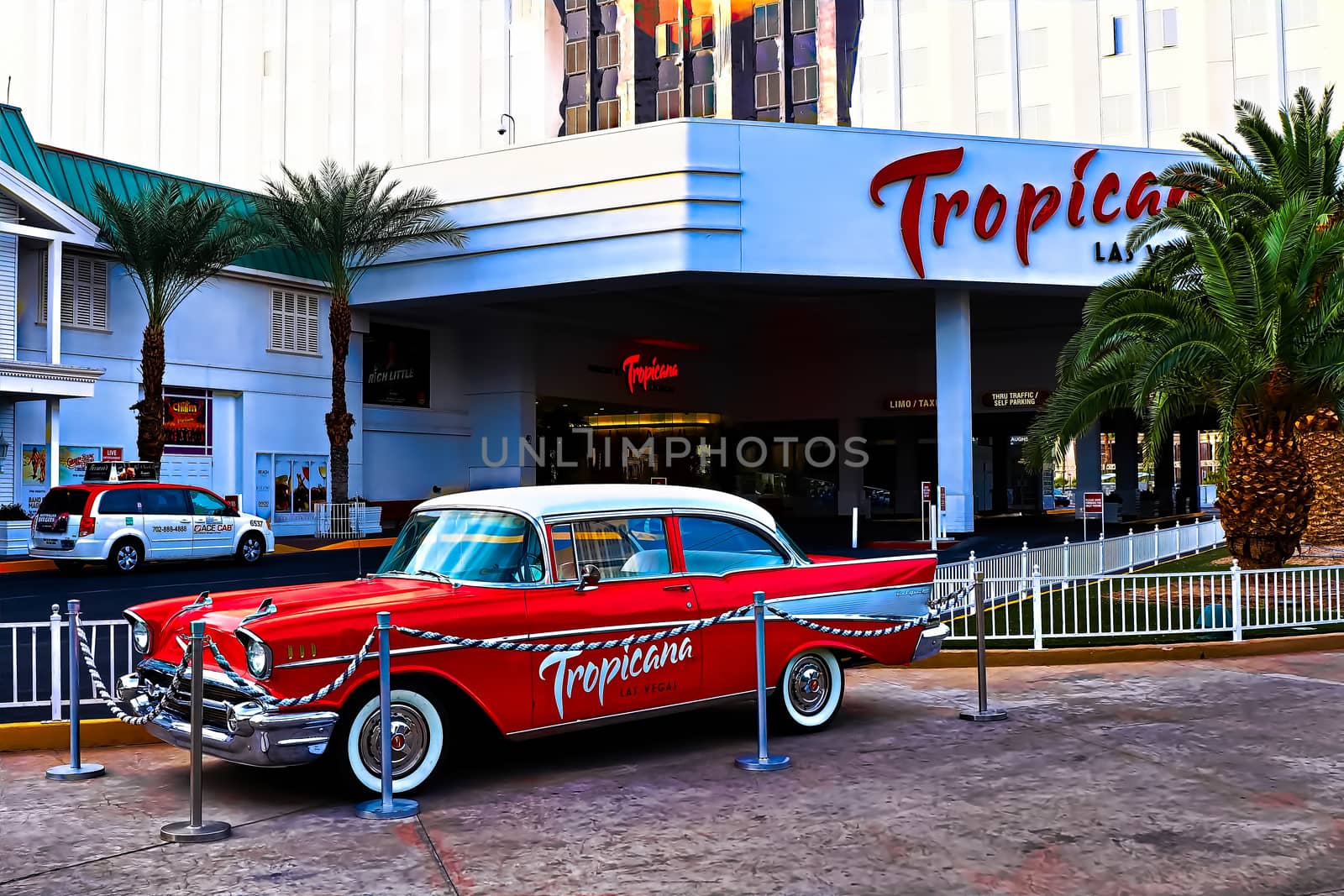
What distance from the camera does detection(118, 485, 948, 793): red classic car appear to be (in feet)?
22.2

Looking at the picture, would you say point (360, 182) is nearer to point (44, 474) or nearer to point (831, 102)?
point (44, 474)

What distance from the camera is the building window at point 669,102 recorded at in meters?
62.8

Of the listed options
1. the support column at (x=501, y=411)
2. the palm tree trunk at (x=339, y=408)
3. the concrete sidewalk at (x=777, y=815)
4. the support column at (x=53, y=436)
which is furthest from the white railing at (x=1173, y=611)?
the support column at (x=501, y=411)

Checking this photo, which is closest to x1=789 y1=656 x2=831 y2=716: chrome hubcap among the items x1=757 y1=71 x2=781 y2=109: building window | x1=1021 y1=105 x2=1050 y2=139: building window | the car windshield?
the car windshield

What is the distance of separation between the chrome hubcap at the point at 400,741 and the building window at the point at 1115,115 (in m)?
46.0

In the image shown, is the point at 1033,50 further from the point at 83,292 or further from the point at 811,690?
the point at 811,690

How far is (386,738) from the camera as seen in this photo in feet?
22.1

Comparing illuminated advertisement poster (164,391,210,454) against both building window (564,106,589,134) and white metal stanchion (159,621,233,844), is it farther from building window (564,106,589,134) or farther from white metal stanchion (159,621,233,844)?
building window (564,106,589,134)

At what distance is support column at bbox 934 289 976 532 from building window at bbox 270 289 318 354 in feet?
56.8

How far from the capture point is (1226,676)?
11.3m

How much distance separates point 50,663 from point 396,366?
26679mm

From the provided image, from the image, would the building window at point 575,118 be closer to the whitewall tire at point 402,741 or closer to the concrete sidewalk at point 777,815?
the concrete sidewalk at point 777,815

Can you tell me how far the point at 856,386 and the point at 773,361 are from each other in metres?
4.05

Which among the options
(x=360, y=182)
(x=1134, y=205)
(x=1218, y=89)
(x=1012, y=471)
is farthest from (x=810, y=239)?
(x=1012, y=471)
